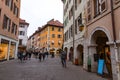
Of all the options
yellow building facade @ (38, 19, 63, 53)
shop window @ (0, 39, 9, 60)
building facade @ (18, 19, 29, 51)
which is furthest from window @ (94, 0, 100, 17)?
yellow building facade @ (38, 19, 63, 53)

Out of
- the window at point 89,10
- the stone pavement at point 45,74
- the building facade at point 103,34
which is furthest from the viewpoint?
the window at point 89,10

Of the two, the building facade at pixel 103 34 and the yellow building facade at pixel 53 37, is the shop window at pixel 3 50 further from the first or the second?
the yellow building facade at pixel 53 37

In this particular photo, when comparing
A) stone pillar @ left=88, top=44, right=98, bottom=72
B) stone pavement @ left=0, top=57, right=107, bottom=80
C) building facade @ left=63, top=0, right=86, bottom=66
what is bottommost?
stone pavement @ left=0, top=57, right=107, bottom=80

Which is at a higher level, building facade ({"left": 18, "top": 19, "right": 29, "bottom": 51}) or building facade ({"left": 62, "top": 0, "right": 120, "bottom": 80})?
building facade ({"left": 18, "top": 19, "right": 29, "bottom": 51})

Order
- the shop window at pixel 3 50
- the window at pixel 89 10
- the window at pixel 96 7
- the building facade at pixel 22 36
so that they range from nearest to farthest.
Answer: the window at pixel 96 7, the window at pixel 89 10, the shop window at pixel 3 50, the building facade at pixel 22 36

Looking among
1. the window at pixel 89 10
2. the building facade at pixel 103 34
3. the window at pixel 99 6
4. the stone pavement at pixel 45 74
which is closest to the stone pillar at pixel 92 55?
the building facade at pixel 103 34

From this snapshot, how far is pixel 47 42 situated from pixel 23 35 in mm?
11896

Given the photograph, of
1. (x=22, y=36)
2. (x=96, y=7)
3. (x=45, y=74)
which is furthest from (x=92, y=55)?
(x=22, y=36)

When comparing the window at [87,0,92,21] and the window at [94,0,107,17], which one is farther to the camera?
the window at [87,0,92,21]

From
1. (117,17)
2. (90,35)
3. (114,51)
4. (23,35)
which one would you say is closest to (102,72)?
(114,51)

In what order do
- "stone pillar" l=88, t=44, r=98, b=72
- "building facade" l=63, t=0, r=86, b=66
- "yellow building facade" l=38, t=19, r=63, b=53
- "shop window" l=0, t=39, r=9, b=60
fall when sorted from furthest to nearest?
"yellow building facade" l=38, t=19, r=63, b=53, "shop window" l=0, t=39, r=9, b=60, "building facade" l=63, t=0, r=86, b=66, "stone pillar" l=88, t=44, r=98, b=72

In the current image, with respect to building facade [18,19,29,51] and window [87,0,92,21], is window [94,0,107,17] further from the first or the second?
building facade [18,19,29,51]

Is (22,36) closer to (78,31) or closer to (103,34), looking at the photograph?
(78,31)

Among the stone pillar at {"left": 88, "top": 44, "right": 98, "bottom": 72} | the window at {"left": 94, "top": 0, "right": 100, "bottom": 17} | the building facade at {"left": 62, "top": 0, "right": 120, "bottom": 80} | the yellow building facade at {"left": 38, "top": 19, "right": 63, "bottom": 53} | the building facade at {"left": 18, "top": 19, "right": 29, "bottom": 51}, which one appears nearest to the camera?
the building facade at {"left": 62, "top": 0, "right": 120, "bottom": 80}
